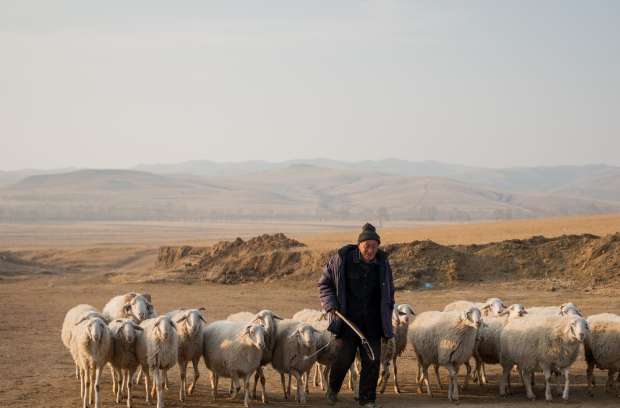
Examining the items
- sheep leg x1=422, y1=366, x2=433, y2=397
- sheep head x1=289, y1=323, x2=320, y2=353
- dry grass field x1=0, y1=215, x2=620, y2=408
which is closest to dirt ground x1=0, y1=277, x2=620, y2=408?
dry grass field x1=0, y1=215, x2=620, y2=408

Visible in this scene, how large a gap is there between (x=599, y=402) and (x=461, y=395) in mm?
2105

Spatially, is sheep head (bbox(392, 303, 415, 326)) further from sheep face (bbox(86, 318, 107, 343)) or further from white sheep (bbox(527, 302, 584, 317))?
sheep face (bbox(86, 318, 107, 343))

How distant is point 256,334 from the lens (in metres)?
12.2

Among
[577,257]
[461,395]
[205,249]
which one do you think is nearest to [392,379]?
[461,395]

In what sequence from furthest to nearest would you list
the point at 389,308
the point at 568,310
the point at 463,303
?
the point at 463,303, the point at 568,310, the point at 389,308

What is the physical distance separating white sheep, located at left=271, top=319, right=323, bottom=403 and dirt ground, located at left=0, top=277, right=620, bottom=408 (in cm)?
45

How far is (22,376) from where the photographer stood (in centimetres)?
1448

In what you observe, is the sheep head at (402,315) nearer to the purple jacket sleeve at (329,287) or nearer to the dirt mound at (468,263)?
the purple jacket sleeve at (329,287)

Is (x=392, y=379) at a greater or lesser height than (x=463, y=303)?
lesser

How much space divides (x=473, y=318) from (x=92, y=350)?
229 inches

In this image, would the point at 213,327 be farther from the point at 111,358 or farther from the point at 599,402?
the point at 599,402

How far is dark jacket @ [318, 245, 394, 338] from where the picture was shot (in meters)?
11.4

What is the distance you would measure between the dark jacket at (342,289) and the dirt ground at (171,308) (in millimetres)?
1566

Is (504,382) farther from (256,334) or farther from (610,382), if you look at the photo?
(256,334)
